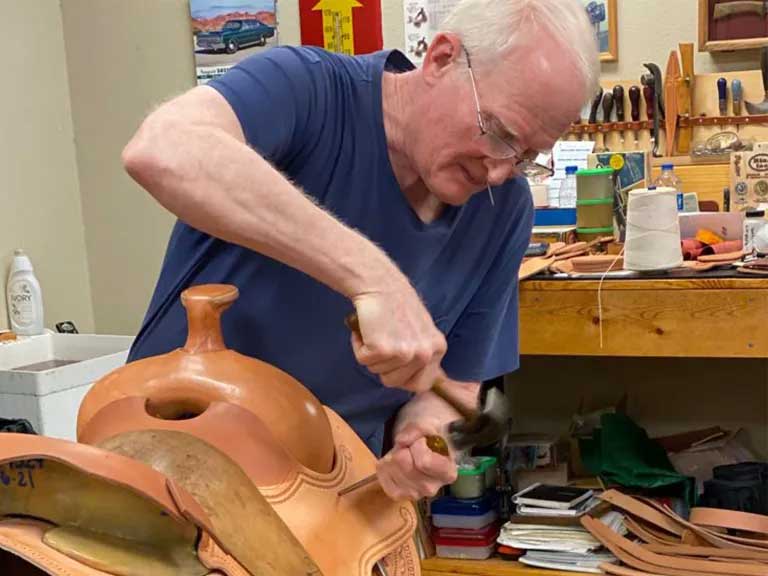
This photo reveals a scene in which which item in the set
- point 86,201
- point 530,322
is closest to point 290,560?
point 530,322

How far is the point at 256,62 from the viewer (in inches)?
44.1

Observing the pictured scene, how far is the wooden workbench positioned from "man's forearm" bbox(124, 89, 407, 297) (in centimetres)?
119

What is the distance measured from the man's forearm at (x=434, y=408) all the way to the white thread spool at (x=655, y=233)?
80 cm

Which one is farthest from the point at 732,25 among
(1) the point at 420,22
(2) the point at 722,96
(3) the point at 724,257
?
(1) the point at 420,22

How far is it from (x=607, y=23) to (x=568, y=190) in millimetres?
443

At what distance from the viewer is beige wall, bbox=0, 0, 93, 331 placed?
2758 mm

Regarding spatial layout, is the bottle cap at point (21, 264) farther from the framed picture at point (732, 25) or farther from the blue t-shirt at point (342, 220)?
the framed picture at point (732, 25)

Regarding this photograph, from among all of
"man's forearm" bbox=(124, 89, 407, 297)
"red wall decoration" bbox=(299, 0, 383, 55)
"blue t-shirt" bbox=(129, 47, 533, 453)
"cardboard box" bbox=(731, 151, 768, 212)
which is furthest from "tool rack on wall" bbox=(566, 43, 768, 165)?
"man's forearm" bbox=(124, 89, 407, 297)

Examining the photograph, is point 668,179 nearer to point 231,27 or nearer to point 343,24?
point 343,24

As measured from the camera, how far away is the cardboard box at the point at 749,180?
88.6 inches

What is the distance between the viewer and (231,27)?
9.26 ft

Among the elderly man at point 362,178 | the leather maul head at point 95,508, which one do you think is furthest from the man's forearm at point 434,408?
the leather maul head at point 95,508

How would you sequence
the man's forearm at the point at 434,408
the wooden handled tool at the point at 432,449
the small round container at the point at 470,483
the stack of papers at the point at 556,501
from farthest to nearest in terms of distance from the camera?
the small round container at the point at 470,483
the stack of papers at the point at 556,501
the man's forearm at the point at 434,408
the wooden handled tool at the point at 432,449

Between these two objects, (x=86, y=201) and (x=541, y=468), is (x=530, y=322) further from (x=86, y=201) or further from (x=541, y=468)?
(x=86, y=201)
